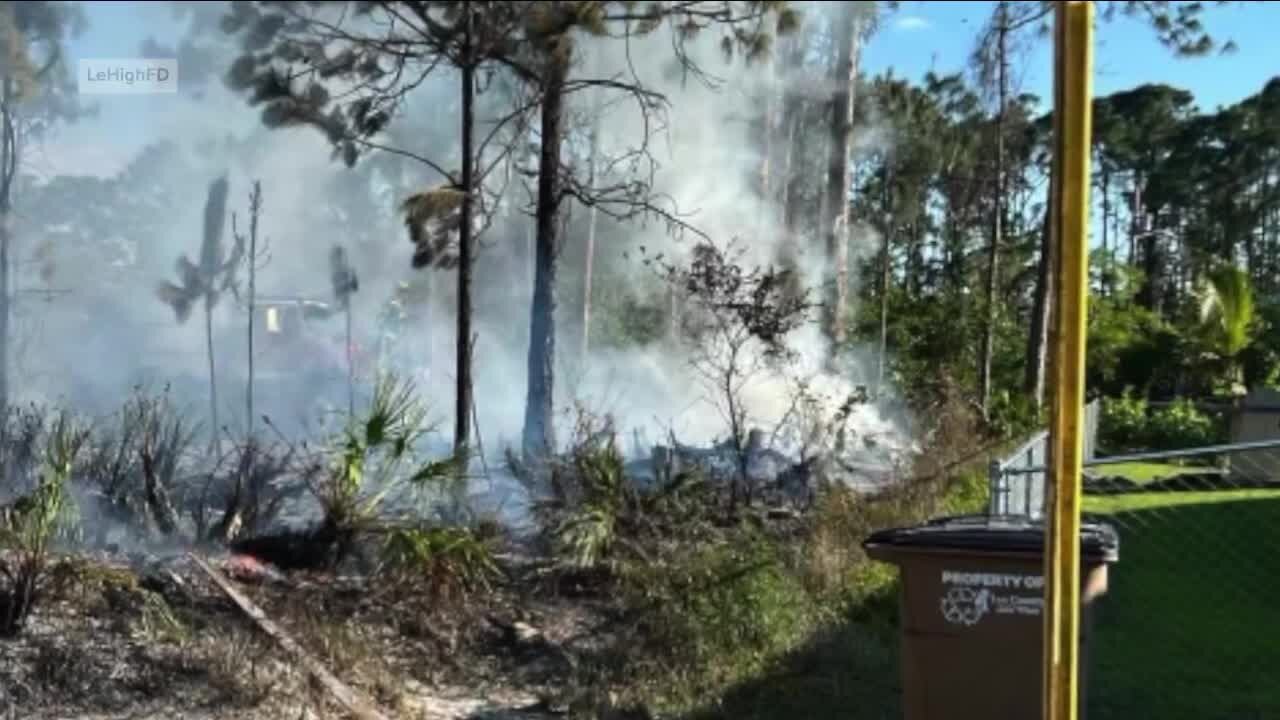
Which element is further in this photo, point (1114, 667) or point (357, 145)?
point (357, 145)

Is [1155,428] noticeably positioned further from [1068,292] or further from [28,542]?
[1068,292]

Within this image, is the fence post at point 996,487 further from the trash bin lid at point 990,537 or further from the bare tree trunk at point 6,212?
the bare tree trunk at point 6,212

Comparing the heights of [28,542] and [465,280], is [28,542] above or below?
below

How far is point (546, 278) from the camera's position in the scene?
1221cm

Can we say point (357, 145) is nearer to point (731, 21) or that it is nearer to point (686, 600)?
point (731, 21)

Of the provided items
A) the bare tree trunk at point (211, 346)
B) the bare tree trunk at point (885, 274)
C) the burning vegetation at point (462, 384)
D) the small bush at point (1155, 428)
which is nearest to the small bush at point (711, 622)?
the burning vegetation at point (462, 384)

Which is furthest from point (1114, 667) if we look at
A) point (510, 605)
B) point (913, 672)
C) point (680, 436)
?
point (680, 436)

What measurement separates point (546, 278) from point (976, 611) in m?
8.14

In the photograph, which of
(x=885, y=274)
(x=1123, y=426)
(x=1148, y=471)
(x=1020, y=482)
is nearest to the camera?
(x=1020, y=482)

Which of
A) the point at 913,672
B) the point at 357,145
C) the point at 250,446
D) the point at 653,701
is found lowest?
the point at 653,701

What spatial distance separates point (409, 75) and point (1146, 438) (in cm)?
1312

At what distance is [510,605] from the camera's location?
7.36m

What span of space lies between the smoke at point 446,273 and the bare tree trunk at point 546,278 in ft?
1.35

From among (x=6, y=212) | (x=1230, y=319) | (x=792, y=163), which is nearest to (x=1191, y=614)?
(x=6, y=212)
